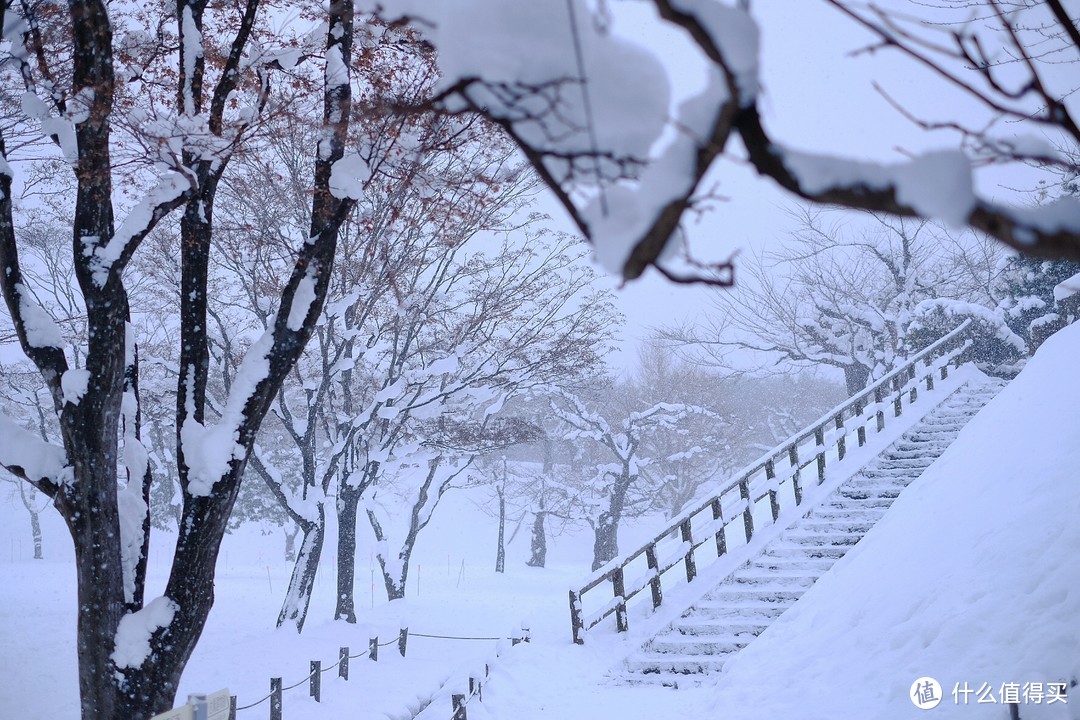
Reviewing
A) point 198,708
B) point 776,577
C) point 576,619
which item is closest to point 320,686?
point 576,619

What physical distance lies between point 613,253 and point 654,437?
30.1 meters

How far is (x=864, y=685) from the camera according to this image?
5281 mm

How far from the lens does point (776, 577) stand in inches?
355

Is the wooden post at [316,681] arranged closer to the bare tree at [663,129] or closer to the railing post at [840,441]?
the bare tree at [663,129]

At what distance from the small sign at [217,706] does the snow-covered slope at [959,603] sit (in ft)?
13.1

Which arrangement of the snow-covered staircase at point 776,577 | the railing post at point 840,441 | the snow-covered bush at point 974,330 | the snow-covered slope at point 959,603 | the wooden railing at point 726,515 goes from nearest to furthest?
the snow-covered slope at point 959,603
the snow-covered staircase at point 776,577
the wooden railing at point 726,515
the railing post at point 840,441
the snow-covered bush at point 974,330

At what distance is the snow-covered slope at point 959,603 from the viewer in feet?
14.3

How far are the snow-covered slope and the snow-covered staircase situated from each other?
675mm

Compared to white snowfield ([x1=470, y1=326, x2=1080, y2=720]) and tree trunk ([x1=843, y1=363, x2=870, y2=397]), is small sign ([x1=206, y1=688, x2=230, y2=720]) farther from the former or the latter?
tree trunk ([x1=843, y1=363, x2=870, y2=397])

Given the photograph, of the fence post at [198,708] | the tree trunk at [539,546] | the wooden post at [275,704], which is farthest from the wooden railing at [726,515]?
the tree trunk at [539,546]

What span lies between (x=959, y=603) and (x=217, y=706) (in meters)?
5.00

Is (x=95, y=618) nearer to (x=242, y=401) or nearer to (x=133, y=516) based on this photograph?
(x=133, y=516)

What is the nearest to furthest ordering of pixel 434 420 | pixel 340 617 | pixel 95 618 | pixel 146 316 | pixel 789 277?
pixel 95 618, pixel 340 617, pixel 434 420, pixel 146 316, pixel 789 277

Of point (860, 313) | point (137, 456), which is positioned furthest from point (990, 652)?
point (860, 313)
